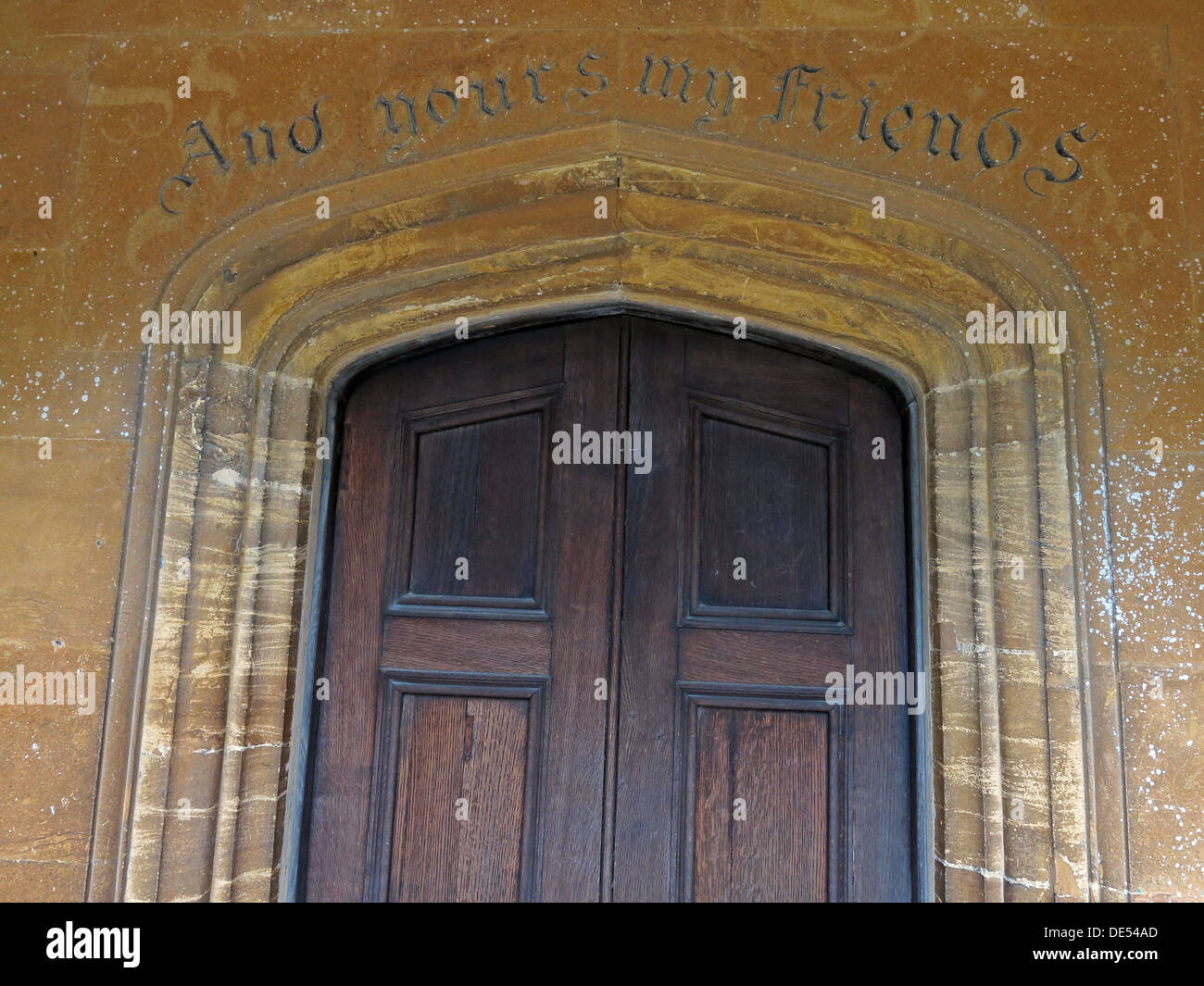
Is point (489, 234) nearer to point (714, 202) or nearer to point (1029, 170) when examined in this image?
point (714, 202)

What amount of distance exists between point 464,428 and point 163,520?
2.37 ft

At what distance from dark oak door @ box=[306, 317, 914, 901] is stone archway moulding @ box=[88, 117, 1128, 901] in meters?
0.11

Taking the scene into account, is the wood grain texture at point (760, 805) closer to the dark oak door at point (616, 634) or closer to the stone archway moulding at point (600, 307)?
the dark oak door at point (616, 634)

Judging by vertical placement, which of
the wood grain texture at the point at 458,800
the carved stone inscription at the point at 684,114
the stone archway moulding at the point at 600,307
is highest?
the carved stone inscription at the point at 684,114

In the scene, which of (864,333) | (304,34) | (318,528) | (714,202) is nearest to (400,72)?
(304,34)

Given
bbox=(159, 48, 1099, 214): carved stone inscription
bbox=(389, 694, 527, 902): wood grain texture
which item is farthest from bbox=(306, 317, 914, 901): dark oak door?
bbox=(159, 48, 1099, 214): carved stone inscription

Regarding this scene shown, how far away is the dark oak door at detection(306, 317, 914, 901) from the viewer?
81.5 inches

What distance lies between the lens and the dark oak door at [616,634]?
2070 mm

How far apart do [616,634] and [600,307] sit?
2.70 feet

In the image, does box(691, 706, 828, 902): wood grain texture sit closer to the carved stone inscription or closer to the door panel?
the door panel

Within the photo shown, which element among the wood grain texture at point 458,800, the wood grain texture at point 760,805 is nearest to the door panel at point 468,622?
the wood grain texture at point 458,800

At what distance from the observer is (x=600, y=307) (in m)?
2.24

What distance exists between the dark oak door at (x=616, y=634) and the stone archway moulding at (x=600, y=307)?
108 mm

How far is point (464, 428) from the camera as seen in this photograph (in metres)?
2.24
